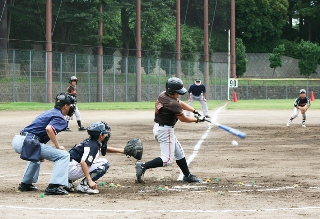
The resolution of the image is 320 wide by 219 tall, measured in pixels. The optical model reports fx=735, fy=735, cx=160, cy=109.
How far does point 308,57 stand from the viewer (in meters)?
81.9

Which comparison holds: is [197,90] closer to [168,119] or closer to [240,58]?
[168,119]

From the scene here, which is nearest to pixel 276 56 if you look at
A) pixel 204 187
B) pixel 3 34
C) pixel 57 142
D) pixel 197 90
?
pixel 3 34

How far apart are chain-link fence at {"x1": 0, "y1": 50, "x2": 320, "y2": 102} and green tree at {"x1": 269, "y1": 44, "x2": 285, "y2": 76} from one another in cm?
536

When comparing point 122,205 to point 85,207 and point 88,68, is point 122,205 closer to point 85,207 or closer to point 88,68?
point 85,207

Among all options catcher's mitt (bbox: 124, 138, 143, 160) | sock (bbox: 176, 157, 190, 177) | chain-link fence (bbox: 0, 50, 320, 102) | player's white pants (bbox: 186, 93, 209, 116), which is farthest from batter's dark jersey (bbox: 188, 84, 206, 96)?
catcher's mitt (bbox: 124, 138, 143, 160)

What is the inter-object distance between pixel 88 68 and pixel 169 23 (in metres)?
14.8

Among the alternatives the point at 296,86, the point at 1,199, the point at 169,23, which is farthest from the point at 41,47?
the point at 1,199

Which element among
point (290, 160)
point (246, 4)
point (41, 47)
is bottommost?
point (290, 160)

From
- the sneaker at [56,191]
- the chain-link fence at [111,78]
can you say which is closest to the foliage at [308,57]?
the chain-link fence at [111,78]

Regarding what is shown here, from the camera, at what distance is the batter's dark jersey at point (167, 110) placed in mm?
11773

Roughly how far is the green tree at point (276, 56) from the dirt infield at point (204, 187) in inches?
2471

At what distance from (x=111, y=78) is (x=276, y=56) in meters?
32.0

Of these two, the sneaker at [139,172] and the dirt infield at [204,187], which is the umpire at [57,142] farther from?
the sneaker at [139,172]

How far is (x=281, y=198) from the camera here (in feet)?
33.6
